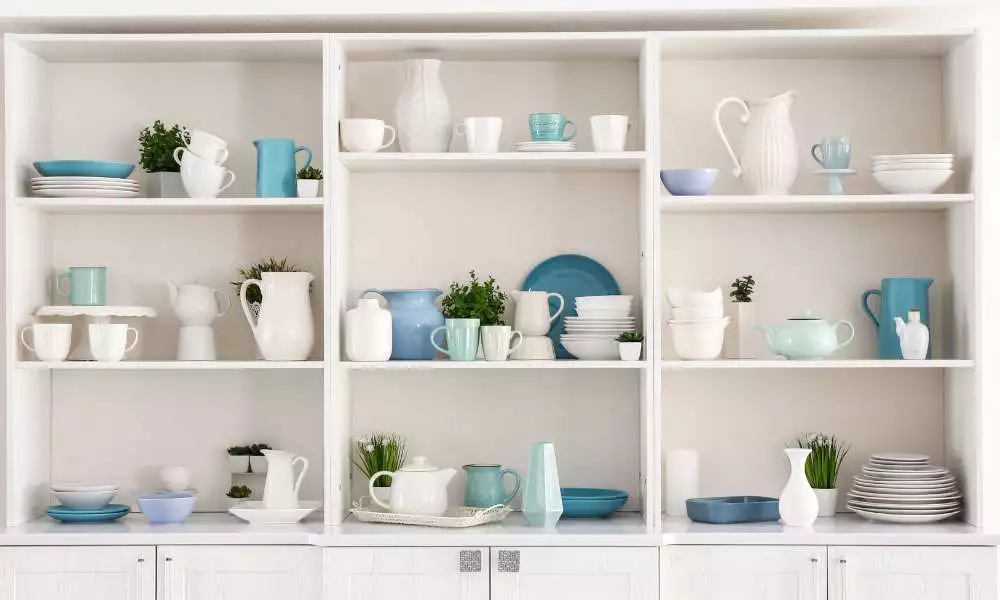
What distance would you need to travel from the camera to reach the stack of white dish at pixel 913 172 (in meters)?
3.16

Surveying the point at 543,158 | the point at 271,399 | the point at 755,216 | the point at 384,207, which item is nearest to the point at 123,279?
the point at 271,399

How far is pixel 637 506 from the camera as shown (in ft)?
11.3

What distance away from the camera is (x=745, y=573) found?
3.02 meters

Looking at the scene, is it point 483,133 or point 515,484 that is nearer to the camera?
point 483,133

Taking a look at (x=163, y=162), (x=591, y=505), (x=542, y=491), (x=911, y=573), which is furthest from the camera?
(x=163, y=162)

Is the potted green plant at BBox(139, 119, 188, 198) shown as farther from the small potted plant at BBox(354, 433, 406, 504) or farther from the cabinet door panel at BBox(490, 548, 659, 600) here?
the cabinet door panel at BBox(490, 548, 659, 600)

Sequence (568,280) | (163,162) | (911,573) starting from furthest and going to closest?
(568,280) < (163,162) < (911,573)

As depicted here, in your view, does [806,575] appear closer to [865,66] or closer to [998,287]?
[998,287]

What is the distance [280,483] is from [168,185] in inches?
36.0

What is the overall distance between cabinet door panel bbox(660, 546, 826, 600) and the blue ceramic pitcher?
2.87 ft

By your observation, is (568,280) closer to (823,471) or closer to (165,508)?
(823,471)

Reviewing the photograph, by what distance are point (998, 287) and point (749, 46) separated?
1.03 meters

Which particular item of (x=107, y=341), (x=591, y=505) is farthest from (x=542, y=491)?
(x=107, y=341)

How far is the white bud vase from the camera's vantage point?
313 centimetres
